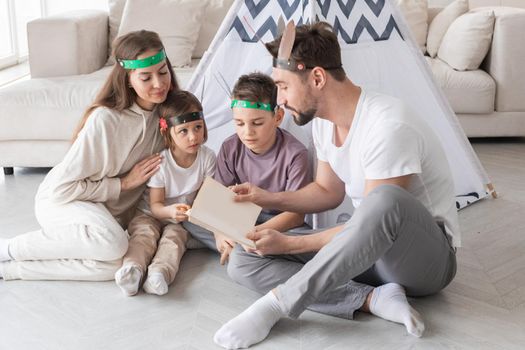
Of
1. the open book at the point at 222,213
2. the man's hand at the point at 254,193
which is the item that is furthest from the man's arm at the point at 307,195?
the open book at the point at 222,213

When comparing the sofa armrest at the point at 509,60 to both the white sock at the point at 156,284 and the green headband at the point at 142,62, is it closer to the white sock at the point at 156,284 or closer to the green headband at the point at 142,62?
the green headband at the point at 142,62

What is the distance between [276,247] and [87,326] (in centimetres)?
58

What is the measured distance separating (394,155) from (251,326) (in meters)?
0.59

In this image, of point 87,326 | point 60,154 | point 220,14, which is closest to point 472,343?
point 87,326

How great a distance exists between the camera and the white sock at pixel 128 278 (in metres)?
2.27

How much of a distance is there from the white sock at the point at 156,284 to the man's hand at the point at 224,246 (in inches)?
9.5

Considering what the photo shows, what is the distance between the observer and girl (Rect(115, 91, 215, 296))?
2.45 meters

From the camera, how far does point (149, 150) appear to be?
2.60 meters

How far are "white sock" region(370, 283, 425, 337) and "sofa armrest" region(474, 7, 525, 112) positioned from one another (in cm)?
214

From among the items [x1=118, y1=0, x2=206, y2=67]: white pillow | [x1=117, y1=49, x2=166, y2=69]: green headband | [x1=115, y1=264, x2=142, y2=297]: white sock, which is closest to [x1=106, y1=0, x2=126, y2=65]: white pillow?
[x1=118, y1=0, x2=206, y2=67]: white pillow

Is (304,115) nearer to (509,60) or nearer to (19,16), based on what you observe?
(509,60)

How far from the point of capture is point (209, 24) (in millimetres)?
4184

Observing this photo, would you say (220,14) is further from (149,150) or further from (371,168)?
(371,168)

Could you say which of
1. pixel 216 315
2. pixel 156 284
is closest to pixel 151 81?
pixel 156 284
